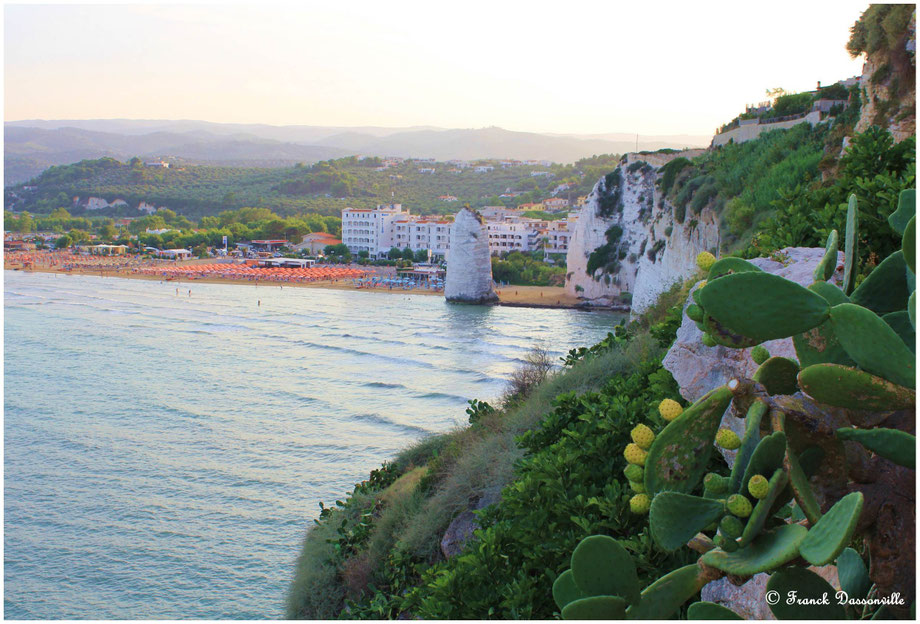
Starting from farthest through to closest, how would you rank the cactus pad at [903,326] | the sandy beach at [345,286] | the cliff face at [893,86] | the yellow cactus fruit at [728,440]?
1. the sandy beach at [345,286]
2. the cliff face at [893,86]
3. the cactus pad at [903,326]
4. the yellow cactus fruit at [728,440]

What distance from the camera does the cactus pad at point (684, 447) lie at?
1.74 meters

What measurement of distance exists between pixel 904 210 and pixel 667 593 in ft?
4.09

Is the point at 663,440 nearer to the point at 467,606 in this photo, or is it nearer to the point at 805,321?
the point at 805,321

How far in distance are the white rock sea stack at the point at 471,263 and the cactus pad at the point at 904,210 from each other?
42415 mm

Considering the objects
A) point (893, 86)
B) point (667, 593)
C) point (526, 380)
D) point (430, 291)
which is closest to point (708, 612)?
point (667, 593)

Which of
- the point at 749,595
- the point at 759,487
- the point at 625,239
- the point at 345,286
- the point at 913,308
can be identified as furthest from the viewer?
the point at 345,286

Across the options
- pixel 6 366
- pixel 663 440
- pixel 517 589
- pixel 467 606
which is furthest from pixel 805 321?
pixel 6 366

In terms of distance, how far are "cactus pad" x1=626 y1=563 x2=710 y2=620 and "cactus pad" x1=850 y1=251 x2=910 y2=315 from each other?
0.87 m

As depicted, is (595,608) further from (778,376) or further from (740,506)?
(778,376)

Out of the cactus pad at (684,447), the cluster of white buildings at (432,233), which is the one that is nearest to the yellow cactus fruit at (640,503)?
the cactus pad at (684,447)

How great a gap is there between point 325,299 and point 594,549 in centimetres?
4685

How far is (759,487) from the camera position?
1617 millimetres

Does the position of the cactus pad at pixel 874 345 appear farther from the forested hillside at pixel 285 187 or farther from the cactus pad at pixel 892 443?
the forested hillside at pixel 285 187

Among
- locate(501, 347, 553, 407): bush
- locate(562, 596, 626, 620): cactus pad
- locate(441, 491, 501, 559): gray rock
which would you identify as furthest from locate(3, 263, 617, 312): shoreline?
locate(562, 596, 626, 620): cactus pad
